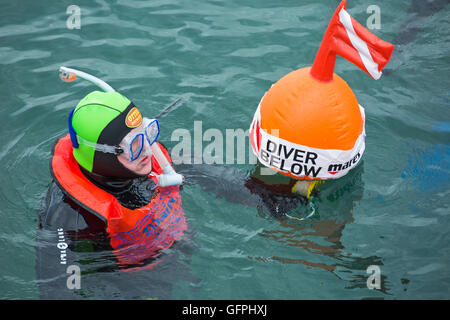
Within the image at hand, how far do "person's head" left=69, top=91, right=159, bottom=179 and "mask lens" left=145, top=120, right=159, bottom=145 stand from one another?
0.08 feet

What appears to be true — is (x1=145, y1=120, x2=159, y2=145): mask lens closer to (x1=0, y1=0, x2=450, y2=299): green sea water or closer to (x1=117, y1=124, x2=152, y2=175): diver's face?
(x1=117, y1=124, x2=152, y2=175): diver's face

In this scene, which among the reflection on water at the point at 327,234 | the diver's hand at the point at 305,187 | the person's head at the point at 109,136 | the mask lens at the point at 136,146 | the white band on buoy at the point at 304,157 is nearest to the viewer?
the person's head at the point at 109,136

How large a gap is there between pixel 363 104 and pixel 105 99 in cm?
382

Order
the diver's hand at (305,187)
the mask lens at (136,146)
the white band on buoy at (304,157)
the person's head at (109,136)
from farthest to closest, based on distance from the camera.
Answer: the diver's hand at (305,187) → the white band on buoy at (304,157) → the mask lens at (136,146) → the person's head at (109,136)

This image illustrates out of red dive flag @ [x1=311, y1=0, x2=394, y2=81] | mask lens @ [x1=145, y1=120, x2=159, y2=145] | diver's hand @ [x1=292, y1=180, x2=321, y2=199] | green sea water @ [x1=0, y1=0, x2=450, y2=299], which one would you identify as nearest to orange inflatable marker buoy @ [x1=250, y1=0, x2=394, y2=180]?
red dive flag @ [x1=311, y1=0, x2=394, y2=81]

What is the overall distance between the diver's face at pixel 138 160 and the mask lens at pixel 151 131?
0.09 m

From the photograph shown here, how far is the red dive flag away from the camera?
4113mm

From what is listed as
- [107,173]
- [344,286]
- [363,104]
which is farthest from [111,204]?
[363,104]

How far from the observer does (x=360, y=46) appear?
4.17 m

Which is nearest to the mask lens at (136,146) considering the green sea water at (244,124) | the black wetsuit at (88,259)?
the black wetsuit at (88,259)

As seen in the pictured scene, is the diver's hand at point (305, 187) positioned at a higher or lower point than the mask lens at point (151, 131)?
lower

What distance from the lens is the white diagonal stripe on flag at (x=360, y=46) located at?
414 cm

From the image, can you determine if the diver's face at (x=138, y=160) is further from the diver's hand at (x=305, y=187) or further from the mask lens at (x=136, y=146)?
the diver's hand at (x=305, y=187)

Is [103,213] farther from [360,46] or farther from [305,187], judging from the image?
[360,46]
